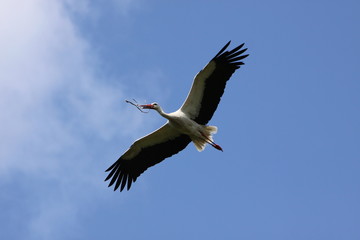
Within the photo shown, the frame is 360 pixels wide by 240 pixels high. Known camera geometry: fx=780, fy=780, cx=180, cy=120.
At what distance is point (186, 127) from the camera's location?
1479cm

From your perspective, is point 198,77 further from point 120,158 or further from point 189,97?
point 120,158

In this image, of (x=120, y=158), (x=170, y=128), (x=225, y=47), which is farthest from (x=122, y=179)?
(x=225, y=47)

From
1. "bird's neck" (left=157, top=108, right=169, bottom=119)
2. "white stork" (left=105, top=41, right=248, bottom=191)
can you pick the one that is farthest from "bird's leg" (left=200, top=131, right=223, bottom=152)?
"bird's neck" (left=157, top=108, right=169, bottom=119)

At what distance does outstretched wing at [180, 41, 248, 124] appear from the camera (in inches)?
574

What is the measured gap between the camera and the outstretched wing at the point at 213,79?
1459 centimetres

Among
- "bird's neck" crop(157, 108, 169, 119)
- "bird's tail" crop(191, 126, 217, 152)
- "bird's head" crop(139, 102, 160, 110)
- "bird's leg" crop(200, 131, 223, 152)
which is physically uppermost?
"bird's head" crop(139, 102, 160, 110)

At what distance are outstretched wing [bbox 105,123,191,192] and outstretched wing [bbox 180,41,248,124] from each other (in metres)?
0.83

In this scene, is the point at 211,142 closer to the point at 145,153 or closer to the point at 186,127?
the point at 186,127

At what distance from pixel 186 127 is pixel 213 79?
1.04 metres

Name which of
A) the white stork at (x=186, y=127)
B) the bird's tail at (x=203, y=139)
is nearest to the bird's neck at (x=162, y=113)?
the white stork at (x=186, y=127)

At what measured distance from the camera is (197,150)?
15.3m

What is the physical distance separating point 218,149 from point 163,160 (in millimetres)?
1159

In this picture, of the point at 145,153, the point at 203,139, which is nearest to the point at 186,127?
the point at 203,139

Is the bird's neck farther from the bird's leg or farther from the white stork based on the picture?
the bird's leg
